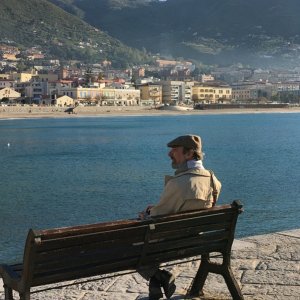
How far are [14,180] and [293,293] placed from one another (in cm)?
1822

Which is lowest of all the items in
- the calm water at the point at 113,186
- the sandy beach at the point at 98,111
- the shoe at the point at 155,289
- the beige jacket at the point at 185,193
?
the sandy beach at the point at 98,111

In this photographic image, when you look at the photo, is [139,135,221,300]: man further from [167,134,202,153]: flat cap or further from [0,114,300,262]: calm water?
[0,114,300,262]: calm water

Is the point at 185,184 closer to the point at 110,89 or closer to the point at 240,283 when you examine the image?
the point at 240,283

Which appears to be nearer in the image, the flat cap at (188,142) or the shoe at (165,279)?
the flat cap at (188,142)

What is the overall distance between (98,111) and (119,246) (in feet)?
331

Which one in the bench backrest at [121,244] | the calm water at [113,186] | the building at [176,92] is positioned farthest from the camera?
the building at [176,92]

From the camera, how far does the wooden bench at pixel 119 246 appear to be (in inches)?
136

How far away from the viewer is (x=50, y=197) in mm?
16844

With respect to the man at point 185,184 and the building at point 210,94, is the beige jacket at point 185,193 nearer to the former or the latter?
the man at point 185,184

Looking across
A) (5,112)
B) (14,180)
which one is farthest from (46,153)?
(5,112)

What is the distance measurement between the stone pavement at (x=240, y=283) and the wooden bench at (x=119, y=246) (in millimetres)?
367

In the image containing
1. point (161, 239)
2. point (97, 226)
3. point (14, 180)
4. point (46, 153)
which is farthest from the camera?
point (46, 153)

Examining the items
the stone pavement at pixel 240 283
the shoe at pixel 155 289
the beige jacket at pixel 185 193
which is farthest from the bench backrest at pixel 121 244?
the stone pavement at pixel 240 283

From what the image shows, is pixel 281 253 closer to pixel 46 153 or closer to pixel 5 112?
pixel 46 153
